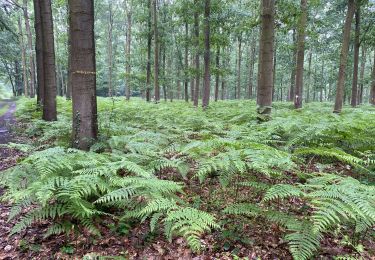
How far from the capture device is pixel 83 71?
4867 mm

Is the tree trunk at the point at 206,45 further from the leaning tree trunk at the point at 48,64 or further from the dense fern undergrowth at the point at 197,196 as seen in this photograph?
the dense fern undergrowth at the point at 197,196

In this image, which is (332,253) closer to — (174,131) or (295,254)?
(295,254)

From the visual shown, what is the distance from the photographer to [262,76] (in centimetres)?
738

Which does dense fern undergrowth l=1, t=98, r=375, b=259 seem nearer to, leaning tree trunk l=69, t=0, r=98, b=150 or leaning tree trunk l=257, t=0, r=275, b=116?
leaning tree trunk l=69, t=0, r=98, b=150

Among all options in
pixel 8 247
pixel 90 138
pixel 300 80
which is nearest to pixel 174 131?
pixel 90 138

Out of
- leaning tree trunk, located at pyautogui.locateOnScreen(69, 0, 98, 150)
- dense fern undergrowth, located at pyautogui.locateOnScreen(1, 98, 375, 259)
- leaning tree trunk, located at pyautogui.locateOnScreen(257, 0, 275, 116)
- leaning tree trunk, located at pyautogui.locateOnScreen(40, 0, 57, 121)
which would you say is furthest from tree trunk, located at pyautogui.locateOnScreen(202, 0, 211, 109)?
leaning tree trunk, located at pyautogui.locateOnScreen(69, 0, 98, 150)

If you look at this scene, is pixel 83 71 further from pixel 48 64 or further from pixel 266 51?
pixel 48 64

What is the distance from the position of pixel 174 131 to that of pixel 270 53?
3.16 metres

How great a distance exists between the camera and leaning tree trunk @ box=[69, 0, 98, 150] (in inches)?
187

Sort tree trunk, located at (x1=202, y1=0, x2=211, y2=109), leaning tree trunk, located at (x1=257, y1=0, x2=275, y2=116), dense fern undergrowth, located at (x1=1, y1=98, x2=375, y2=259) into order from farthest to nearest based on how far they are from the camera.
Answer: tree trunk, located at (x1=202, y1=0, x2=211, y2=109), leaning tree trunk, located at (x1=257, y1=0, x2=275, y2=116), dense fern undergrowth, located at (x1=1, y1=98, x2=375, y2=259)

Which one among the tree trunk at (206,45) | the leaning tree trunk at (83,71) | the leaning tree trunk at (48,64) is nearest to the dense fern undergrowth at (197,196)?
the leaning tree trunk at (83,71)

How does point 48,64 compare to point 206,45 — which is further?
point 206,45

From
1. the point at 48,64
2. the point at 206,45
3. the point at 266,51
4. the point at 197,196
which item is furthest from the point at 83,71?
the point at 206,45

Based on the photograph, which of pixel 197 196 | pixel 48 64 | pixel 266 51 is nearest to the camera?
pixel 197 196
